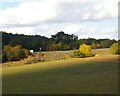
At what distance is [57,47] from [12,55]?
2561cm

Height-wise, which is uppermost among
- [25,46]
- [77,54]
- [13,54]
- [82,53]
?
[25,46]

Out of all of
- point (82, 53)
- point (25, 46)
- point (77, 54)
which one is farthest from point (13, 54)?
point (25, 46)

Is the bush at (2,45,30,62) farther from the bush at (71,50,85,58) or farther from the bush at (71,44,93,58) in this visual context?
the bush at (71,44,93,58)

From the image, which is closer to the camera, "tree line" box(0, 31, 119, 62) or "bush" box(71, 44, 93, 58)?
"tree line" box(0, 31, 119, 62)

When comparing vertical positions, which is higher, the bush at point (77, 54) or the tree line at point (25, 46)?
the tree line at point (25, 46)

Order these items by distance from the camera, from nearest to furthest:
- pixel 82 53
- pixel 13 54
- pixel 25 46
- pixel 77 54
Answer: pixel 13 54 → pixel 77 54 → pixel 82 53 → pixel 25 46

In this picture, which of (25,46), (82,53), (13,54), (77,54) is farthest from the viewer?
(25,46)

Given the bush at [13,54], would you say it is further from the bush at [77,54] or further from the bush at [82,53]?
the bush at [82,53]

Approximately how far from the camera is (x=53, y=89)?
2552 cm

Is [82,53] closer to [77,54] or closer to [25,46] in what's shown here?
[77,54]

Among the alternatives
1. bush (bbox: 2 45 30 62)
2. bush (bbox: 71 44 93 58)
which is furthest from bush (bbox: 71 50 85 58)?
bush (bbox: 2 45 30 62)

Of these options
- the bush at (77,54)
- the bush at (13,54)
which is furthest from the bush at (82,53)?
the bush at (13,54)

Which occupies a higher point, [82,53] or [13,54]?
[13,54]

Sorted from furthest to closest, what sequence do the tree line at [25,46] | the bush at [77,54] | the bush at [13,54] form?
the bush at [77,54] → the tree line at [25,46] → the bush at [13,54]
